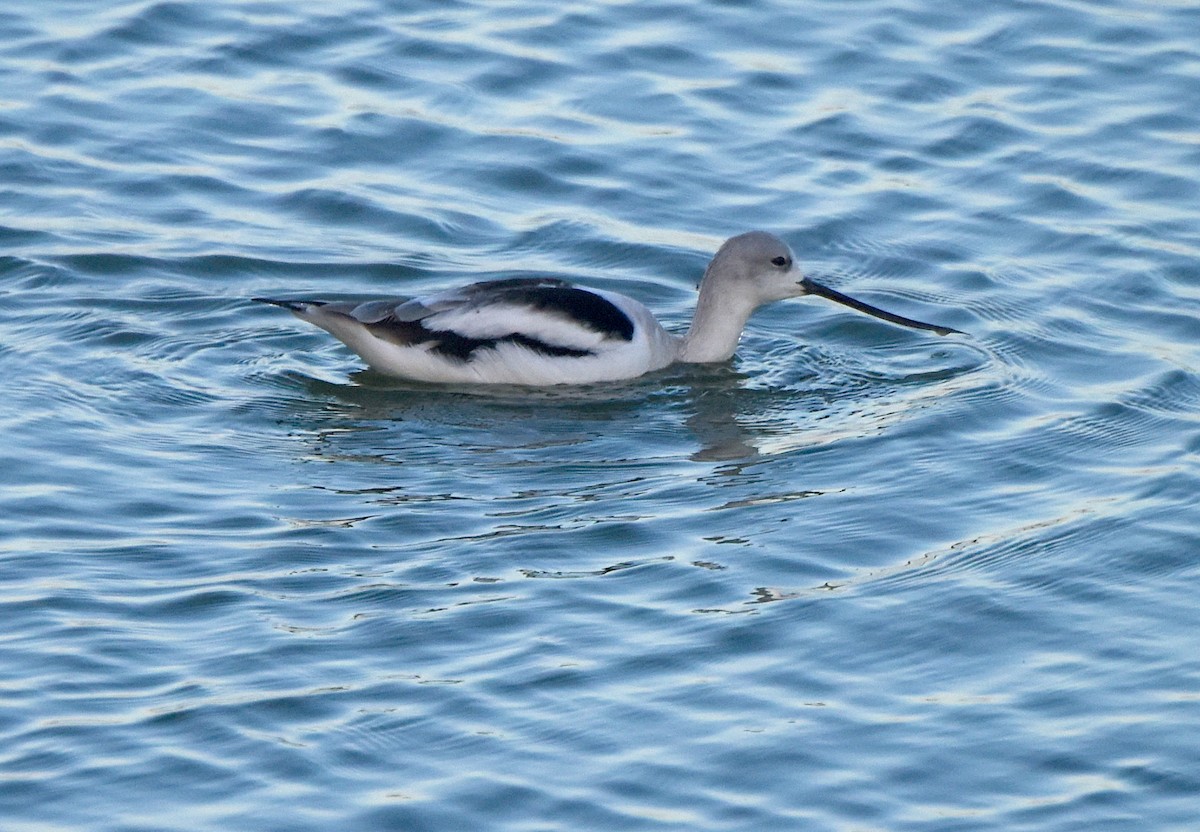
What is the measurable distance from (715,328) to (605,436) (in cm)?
147

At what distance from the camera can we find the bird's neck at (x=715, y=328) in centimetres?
1181

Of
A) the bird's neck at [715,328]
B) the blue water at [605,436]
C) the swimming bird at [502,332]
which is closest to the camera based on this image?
the blue water at [605,436]

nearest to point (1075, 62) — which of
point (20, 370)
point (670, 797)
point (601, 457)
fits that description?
point (601, 457)

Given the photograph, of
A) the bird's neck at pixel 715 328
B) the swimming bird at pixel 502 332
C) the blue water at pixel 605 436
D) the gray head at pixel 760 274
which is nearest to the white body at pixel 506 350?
the swimming bird at pixel 502 332

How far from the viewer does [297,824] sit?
7.00 metres

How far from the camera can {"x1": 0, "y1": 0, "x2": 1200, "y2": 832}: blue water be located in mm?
7488

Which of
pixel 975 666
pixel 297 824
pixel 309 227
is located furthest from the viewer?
pixel 309 227

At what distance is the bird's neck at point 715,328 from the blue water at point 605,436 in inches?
5.8

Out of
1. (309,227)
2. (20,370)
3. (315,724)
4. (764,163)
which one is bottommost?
(315,724)

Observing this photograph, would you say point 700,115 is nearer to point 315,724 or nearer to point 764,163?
point 764,163

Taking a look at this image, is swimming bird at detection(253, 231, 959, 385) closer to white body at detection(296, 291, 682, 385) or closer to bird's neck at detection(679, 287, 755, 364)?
white body at detection(296, 291, 682, 385)

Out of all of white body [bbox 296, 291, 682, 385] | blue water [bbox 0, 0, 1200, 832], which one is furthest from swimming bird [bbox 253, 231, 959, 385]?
blue water [bbox 0, 0, 1200, 832]

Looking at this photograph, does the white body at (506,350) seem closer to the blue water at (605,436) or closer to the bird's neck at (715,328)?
the blue water at (605,436)

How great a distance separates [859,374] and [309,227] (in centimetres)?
353
